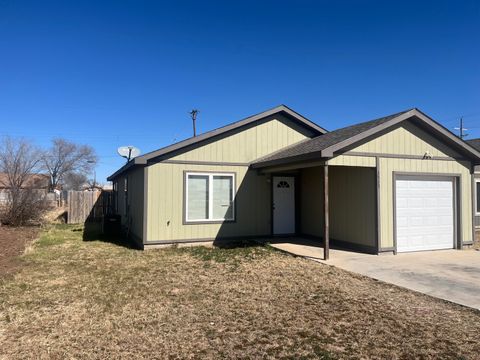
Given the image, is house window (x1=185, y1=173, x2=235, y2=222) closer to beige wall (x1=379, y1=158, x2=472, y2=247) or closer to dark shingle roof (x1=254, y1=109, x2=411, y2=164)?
dark shingle roof (x1=254, y1=109, x2=411, y2=164)

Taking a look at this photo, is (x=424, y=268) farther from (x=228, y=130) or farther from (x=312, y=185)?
(x=228, y=130)

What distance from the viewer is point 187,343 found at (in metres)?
4.03

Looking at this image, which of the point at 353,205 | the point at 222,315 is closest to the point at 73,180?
the point at 353,205

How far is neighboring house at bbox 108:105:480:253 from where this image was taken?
9.45m

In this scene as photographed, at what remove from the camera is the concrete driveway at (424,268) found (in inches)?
238

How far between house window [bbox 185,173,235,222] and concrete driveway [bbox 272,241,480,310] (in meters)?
2.03

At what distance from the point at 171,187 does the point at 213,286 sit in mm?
4809

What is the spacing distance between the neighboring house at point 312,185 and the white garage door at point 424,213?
3 centimetres

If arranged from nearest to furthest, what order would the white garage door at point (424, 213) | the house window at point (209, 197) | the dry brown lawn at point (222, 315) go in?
1. the dry brown lawn at point (222, 315)
2. the white garage door at point (424, 213)
3. the house window at point (209, 197)

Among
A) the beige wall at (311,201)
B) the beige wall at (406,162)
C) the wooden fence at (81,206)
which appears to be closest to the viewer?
the beige wall at (406,162)

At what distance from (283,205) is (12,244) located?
28.0 feet

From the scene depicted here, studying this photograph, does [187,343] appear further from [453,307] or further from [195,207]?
[195,207]

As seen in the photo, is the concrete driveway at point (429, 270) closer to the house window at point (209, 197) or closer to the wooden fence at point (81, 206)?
the house window at point (209, 197)

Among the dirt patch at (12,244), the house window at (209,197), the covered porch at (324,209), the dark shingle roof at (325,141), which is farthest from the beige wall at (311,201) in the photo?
the dirt patch at (12,244)
